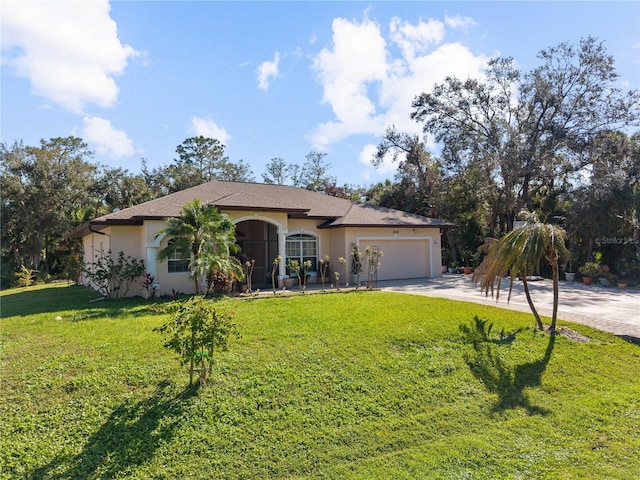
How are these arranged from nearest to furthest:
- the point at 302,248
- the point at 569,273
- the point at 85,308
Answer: the point at 85,308
the point at 302,248
the point at 569,273

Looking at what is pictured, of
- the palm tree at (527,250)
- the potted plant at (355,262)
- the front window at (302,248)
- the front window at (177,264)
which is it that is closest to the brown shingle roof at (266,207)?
the front window at (302,248)

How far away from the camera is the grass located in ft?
16.8

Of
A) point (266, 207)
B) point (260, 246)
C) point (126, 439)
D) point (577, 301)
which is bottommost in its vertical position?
point (126, 439)

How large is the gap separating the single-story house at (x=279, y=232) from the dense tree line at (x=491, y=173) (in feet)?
25.2

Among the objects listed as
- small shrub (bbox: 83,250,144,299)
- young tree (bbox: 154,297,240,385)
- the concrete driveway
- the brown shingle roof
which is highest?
the brown shingle roof

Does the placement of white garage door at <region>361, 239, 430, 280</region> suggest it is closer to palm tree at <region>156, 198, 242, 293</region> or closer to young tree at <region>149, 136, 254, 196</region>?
palm tree at <region>156, 198, 242, 293</region>

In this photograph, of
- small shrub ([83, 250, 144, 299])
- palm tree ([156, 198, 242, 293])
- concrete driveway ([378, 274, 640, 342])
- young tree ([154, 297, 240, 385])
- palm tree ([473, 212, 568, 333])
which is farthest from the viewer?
small shrub ([83, 250, 144, 299])

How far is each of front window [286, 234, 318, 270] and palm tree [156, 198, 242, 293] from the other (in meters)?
5.59

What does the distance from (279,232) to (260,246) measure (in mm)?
3264

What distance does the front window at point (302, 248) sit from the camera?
1870 centimetres

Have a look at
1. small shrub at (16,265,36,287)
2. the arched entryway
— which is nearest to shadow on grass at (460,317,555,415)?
the arched entryway

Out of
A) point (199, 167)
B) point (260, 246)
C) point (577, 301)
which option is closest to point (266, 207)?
point (260, 246)

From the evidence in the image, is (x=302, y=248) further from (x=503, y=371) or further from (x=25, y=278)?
(x=25, y=278)

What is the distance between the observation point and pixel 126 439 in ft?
17.5
